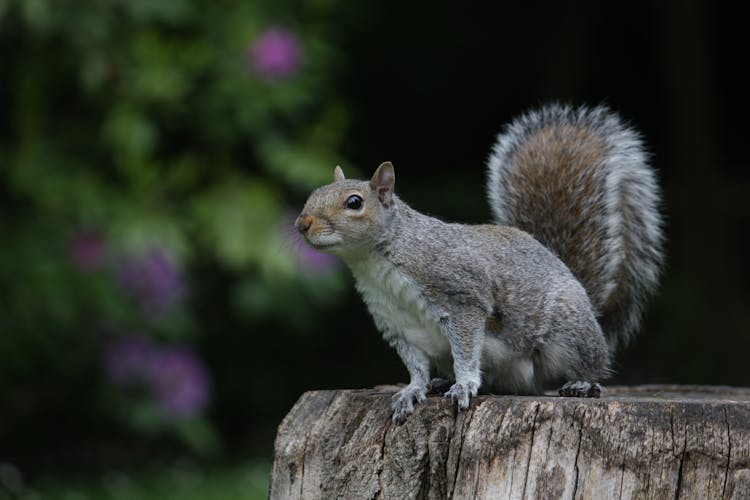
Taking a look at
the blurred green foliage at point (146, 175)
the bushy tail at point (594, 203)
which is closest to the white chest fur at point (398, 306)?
the bushy tail at point (594, 203)

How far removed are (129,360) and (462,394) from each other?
3012mm

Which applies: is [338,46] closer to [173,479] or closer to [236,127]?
[236,127]

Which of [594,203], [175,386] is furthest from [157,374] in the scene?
[594,203]

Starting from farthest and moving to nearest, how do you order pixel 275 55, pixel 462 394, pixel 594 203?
pixel 275 55 < pixel 594 203 < pixel 462 394

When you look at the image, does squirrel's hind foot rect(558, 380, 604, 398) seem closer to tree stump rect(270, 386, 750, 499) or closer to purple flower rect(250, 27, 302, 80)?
tree stump rect(270, 386, 750, 499)

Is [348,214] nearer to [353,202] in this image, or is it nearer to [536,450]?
[353,202]

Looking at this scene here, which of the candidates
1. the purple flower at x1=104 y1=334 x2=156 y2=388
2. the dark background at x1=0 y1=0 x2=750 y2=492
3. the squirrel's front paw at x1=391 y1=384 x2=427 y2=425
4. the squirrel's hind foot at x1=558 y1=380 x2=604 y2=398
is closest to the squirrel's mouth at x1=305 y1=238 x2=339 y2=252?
the squirrel's front paw at x1=391 y1=384 x2=427 y2=425

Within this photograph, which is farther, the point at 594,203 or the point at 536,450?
the point at 594,203

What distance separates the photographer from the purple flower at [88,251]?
450cm

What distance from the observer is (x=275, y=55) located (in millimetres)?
4645

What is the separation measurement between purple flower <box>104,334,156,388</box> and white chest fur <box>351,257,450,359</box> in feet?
8.85

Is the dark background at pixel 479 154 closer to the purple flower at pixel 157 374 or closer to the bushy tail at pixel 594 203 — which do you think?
the purple flower at pixel 157 374

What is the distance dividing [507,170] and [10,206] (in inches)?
109

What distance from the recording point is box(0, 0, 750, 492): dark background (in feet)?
19.8
